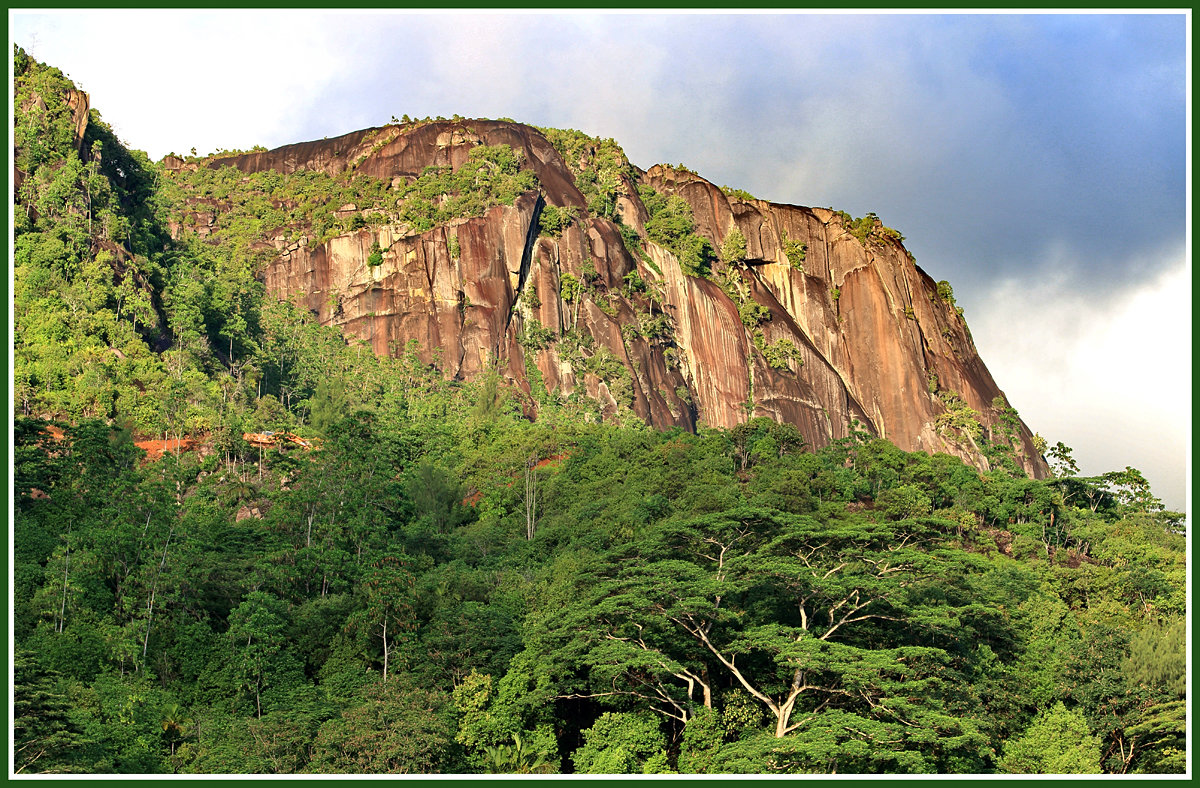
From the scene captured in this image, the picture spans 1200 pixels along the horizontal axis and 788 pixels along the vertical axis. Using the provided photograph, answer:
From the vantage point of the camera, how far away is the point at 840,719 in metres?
21.6

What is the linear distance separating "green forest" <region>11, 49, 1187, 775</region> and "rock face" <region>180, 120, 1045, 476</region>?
30007 mm

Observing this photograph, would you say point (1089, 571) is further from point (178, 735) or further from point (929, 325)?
point (929, 325)

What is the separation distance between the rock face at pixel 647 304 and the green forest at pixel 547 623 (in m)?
30.0

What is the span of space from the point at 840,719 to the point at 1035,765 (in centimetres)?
573

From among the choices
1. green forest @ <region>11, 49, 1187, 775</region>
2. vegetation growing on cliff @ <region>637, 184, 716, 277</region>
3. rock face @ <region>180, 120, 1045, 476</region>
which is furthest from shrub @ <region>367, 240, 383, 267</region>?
green forest @ <region>11, 49, 1187, 775</region>

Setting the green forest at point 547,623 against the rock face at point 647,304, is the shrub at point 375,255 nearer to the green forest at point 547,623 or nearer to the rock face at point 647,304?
the rock face at point 647,304

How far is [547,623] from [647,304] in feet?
183

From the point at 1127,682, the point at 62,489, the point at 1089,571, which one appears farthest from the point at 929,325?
the point at 62,489

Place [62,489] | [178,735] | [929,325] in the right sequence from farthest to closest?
1. [929,325]
2. [62,489]
3. [178,735]

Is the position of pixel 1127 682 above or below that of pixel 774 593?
below

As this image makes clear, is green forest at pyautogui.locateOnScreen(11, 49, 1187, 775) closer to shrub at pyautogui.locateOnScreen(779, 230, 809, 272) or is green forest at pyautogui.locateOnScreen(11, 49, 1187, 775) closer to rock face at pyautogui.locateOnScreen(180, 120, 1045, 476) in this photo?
rock face at pyautogui.locateOnScreen(180, 120, 1045, 476)

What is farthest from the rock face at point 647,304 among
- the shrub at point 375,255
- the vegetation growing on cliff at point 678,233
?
the vegetation growing on cliff at point 678,233

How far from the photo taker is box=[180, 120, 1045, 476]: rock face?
72.4m

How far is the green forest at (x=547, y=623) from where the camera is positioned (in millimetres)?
22344
